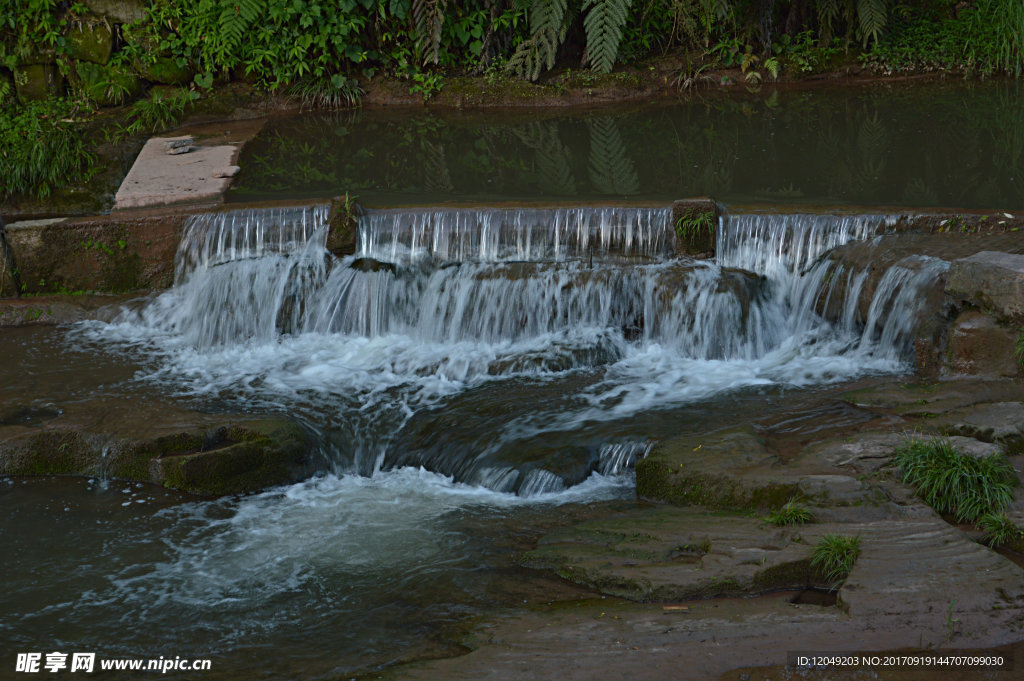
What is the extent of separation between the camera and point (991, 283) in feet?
19.3

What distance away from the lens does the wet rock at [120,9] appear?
478 inches

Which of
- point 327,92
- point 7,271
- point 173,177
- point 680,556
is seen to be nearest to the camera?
point 680,556

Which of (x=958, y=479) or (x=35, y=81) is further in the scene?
(x=35, y=81)

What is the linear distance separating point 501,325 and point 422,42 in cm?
617

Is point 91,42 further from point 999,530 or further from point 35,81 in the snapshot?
point 999,530

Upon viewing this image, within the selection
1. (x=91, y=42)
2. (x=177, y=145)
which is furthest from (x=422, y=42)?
(x=91, y=42)

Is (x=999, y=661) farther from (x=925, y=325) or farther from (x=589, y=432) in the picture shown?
(x=925, y=325)

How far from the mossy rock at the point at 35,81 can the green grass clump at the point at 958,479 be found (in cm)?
1088

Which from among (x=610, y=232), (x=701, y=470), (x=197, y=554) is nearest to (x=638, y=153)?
(x=610, y=232)

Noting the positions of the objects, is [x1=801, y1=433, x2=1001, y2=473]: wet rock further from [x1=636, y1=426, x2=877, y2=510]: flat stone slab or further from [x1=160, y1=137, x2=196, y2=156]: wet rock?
[x1=160, y1=137, x2=196, y2=156]: wet rock

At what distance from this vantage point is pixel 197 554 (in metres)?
4.99

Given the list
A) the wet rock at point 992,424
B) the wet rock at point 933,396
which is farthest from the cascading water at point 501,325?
the wet rock at point 992,424

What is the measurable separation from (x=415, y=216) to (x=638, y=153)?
9.29 ft

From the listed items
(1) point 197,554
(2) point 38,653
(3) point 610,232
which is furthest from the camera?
(3) point 610,232
